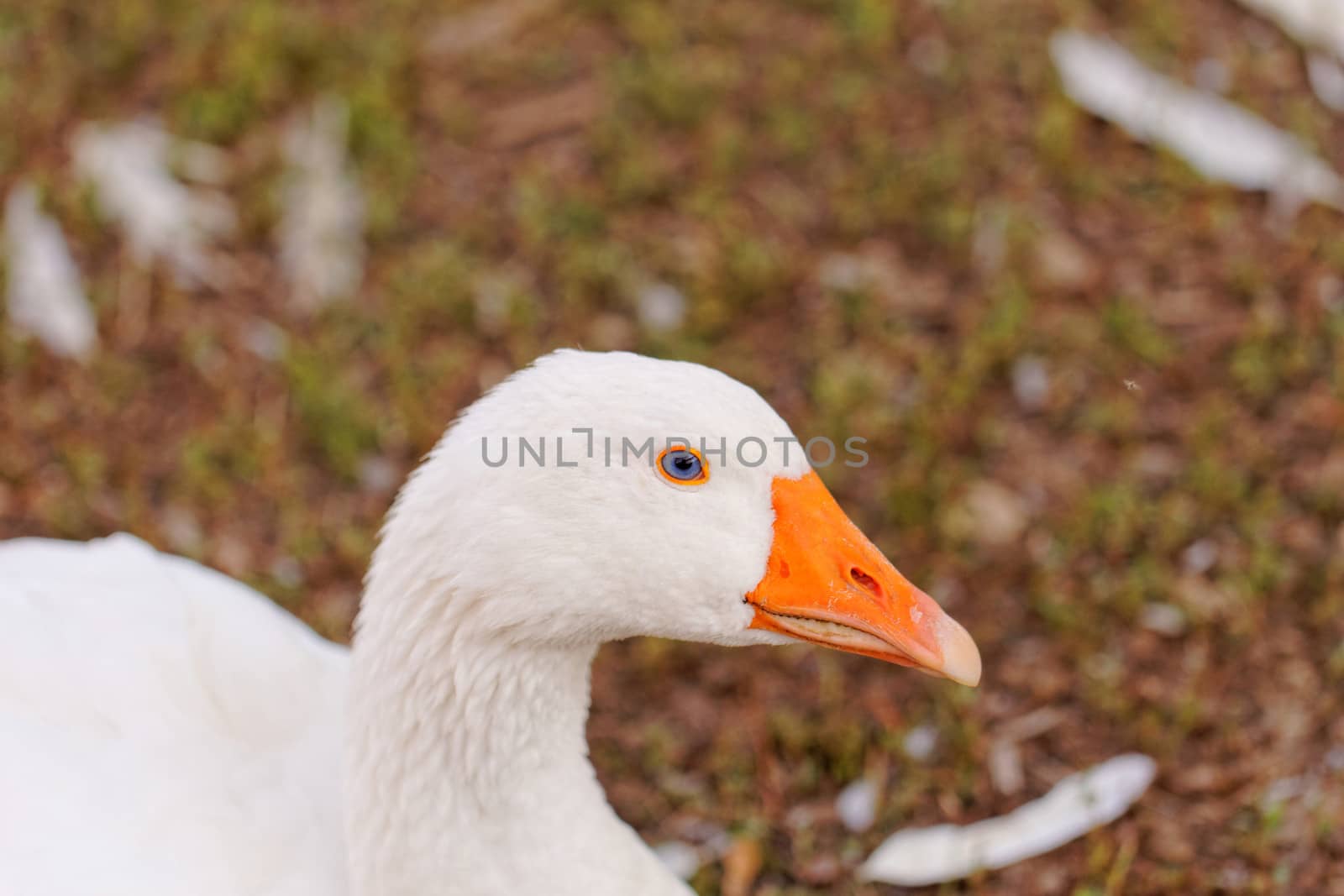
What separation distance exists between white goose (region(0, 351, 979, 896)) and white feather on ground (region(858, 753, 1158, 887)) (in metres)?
0.69

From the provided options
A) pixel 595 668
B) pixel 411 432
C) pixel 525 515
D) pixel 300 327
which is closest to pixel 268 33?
pixel 300 327

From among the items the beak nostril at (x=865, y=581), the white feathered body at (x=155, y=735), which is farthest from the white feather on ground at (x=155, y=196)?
the beak nostril at (x=865, y=581)

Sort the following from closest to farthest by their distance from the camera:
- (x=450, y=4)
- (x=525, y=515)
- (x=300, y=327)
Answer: (x=525, y=515), (x=300, y=327), (x=450, y=4)

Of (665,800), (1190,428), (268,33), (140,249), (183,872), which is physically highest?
(268,33)

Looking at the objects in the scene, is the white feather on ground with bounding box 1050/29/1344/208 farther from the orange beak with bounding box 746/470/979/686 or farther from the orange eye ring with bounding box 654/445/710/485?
the orange eye ring with bounding box 654/445/710/485

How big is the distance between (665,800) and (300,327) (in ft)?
6.92

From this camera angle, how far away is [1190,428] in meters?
3.94

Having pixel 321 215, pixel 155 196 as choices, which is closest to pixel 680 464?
pixel 321 215

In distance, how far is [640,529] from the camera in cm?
202

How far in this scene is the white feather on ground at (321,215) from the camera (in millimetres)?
4488

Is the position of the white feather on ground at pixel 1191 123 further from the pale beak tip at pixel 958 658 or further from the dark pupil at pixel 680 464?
the dark pupil at pixel 680 464

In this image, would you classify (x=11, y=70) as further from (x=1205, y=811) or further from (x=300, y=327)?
(x=1205, y=811)

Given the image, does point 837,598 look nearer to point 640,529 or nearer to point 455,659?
point 640,529

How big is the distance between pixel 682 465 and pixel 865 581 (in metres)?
0.38
